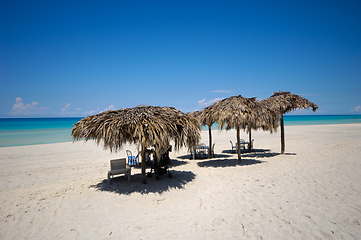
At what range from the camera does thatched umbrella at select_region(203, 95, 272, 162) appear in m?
7.64

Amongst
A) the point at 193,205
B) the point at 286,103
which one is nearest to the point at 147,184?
the point at 193,205

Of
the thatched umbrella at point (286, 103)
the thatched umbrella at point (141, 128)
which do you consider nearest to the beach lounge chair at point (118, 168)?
the thatched umbrella at point (141, 128)

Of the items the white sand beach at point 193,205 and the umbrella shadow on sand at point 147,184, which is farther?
the umbrella shadow on sand at point 147,184

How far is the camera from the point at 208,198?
16.3 feet

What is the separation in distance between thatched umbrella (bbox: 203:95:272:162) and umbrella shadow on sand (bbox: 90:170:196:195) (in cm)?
277

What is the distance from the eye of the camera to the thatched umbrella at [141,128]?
16.4 feet

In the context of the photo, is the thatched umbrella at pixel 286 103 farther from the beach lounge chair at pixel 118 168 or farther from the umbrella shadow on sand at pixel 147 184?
the beach lounge chair at pixel 118 168

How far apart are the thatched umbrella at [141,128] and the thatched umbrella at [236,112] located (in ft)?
7.08

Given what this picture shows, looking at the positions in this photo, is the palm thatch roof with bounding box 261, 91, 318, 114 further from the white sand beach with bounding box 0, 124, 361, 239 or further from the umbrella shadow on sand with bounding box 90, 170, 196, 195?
the umbrella shadow on sand with bounding box 90, 170, 196, 195

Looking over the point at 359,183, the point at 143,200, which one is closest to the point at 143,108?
the point at 143,200

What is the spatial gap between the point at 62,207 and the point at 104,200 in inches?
39.2

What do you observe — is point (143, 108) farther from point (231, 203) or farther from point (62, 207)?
point (231, 203)

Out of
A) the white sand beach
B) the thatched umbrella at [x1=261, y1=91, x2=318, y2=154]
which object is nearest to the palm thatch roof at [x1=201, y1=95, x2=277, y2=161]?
the thatched umbrella at [x1=261, y1=91, x2=318, y2=154]

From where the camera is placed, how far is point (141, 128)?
4965 mm
